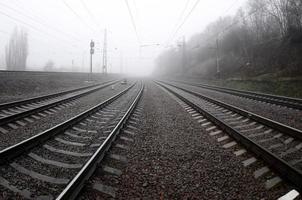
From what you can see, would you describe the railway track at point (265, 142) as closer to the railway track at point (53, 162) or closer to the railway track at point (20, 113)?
the railway track at point (53, 162)

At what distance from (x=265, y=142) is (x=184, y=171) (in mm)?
2705

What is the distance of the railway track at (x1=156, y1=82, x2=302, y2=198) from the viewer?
380 cm

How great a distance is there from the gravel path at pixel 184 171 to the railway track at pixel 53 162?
2.18 feet

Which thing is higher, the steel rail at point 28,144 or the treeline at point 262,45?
the treeline at point 262,45

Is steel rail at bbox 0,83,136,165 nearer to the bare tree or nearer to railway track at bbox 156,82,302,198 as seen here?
railway track at bbox 156,82,302,198

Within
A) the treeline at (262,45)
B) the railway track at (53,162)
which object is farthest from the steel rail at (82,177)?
the treeline at (262,45)

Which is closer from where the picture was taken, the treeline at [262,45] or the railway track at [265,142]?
the railway track at [265,142]

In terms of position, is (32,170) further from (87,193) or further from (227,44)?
(227,44)

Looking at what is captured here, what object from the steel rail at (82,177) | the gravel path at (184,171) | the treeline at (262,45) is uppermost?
the treeline at (262,45)

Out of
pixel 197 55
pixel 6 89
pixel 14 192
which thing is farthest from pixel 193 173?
pixel 197 55

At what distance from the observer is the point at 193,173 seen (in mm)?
4207

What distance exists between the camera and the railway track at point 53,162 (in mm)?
3453

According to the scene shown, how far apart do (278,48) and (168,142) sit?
2931 centimetres

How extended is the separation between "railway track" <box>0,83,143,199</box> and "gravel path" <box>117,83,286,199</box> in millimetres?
664
